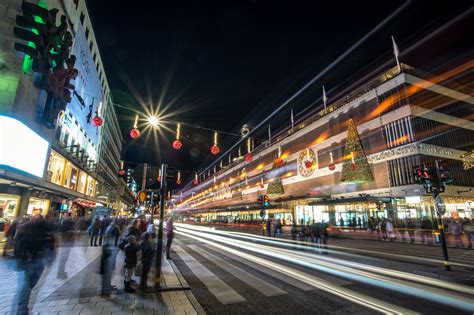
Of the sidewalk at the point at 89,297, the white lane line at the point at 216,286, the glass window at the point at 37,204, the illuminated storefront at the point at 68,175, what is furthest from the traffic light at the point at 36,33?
the white lane line at the point at 216,286

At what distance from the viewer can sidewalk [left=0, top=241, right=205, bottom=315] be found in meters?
5.22

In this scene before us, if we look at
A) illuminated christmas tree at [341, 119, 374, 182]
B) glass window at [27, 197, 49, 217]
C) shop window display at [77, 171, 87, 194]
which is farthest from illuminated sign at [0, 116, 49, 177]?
illuminated christmas tree at [341, 119, 374, 182]

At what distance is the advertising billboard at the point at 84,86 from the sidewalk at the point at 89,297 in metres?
22.1

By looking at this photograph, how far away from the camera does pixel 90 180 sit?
38.1 metres

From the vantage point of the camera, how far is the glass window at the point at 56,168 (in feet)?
70.5

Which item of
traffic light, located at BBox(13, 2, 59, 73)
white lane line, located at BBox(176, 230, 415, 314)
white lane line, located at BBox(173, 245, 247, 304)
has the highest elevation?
traffic light, located at BBox(13, 2, 59, 73)

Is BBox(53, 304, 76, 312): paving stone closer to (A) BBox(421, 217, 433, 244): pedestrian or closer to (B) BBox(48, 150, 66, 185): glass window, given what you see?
(B) BBox(48, 150, 66, 185): glass window

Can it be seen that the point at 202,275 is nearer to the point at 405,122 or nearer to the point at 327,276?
the point at 327,276

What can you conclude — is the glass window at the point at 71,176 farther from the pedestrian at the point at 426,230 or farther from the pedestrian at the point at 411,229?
the pedestrian at the point at 426,230

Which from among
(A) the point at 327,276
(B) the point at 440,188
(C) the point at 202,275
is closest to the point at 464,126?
(B) the point at 440,188

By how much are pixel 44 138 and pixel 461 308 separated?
24135 millimetres

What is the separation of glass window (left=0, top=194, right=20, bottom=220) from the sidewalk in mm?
10979

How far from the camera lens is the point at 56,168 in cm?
2300

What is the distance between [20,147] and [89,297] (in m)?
13.6
